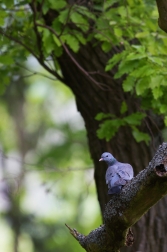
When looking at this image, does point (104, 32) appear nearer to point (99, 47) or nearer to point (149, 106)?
point (99, 47)

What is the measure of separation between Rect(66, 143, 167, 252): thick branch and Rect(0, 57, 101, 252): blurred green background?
563cm

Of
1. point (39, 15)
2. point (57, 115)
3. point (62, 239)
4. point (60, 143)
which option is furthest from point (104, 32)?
point (57, 115)

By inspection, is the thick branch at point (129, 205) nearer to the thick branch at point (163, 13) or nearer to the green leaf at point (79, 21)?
the thick branch at point (163, 13)

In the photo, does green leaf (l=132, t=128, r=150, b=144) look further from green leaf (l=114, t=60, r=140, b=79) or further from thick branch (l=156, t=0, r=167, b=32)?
thick branch (l=156, t=0, r=167, b=32)

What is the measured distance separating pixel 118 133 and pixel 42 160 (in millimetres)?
4149

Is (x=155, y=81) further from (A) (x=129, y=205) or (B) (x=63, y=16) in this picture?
(A) (x=129, y=205)

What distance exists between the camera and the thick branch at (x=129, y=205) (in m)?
2.37

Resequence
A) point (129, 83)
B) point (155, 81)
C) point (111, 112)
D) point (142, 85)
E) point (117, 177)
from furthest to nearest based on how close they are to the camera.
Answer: point (111, 112), point (129, 83), point (142, 85), point (155, 81), point (117, 177)

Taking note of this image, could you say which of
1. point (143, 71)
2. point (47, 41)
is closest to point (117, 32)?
point (47, 41)

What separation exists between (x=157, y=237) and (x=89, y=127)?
1.09 m

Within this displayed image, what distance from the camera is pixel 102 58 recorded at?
15.3 feet

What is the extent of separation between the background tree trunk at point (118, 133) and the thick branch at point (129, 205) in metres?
1.60

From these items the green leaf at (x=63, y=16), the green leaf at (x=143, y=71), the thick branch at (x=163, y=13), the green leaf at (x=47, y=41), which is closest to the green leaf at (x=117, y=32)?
the green leaf at (x=63, y=16)

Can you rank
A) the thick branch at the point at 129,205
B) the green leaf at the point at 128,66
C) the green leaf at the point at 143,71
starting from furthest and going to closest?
the green leaf at the point at 128,66 → the green leaf at the point at 143,71 → the thick branch at the point at 129,205
